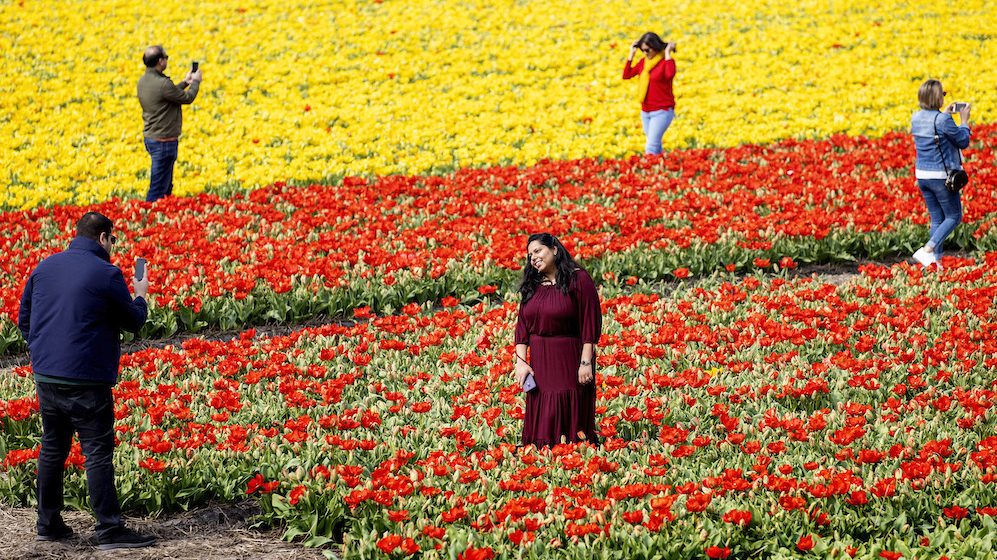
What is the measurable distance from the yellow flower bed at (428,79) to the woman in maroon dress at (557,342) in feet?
27.4

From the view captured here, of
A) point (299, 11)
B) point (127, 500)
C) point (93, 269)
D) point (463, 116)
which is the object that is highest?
point (299, 11)

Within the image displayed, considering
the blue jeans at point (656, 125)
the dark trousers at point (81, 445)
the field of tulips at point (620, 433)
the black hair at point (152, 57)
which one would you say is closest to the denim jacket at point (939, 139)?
the field of tulips at point (620, 433)

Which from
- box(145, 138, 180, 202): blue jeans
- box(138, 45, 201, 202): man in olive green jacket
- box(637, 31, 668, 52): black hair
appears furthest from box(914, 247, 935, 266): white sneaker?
box(145, 138, 180, 202): blue jeans

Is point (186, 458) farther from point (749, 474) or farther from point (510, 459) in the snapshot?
point (749, 474)

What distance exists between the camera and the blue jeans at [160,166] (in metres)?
12.4

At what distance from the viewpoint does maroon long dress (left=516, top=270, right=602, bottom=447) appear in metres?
6.45

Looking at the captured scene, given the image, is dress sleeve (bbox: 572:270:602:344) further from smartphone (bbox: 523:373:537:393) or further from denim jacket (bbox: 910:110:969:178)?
denim jacket (bbox: 910:110:969:178)

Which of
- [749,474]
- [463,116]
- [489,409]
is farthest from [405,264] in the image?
[463,116]

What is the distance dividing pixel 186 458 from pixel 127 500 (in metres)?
0.45

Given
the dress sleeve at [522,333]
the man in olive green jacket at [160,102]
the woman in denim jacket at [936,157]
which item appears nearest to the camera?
the dress sleeve at [522,333]

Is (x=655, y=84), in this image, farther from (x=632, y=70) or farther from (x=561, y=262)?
(x=561, y=262)

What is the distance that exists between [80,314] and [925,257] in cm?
754

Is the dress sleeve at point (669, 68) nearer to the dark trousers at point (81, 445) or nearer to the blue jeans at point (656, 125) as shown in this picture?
the blue jeans at point (656, 125)

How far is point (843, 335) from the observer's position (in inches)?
320
